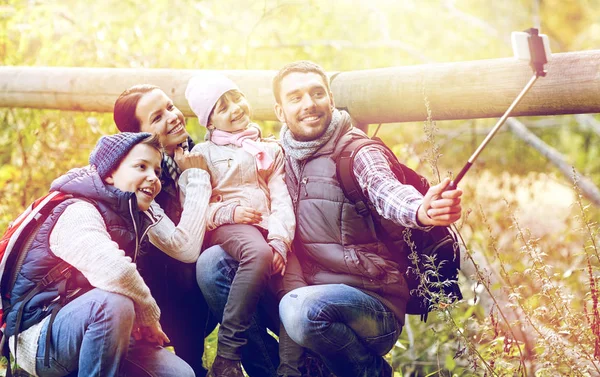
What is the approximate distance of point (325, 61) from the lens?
7.37 meters

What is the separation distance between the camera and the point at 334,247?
10.0 ft

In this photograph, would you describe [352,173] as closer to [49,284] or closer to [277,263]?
[277,263]

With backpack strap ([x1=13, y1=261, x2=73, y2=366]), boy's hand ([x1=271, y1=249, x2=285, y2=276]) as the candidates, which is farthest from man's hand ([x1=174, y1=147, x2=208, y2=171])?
backpack strap ([x1=13, y1=261, x2=73, y2=366])

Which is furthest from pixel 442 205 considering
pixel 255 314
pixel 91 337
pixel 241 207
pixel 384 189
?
pixel 91 337

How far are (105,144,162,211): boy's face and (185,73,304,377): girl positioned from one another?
1.05ft

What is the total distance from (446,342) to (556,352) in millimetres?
2012

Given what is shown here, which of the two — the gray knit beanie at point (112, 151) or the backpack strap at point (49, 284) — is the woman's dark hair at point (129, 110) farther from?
the backpack strap at point (49, 284)

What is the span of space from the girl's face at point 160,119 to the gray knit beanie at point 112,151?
0.29m

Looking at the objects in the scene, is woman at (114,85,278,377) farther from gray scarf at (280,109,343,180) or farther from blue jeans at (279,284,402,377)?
gray scarf at (280,109,343,180)

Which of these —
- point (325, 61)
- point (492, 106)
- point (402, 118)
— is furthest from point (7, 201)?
point (492, 106)

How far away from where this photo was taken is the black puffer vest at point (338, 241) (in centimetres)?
304

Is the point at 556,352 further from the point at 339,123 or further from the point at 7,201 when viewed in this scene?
the point at 7,201

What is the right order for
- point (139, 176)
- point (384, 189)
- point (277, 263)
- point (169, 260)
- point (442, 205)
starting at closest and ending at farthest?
point (442, 205) < point (384, 189) < point (139, 176) < point (277, 263) < point (169, 260)

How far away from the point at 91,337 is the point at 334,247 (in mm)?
993
